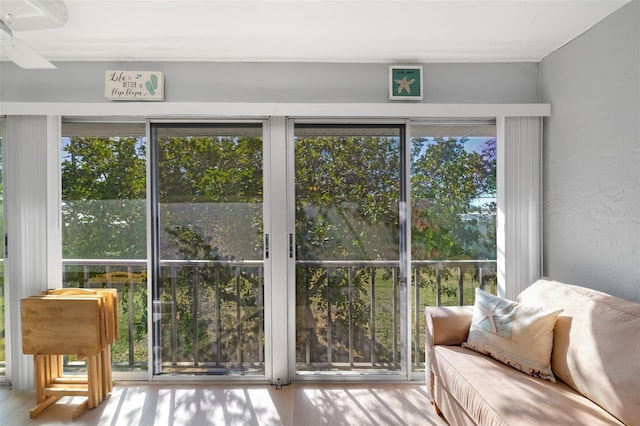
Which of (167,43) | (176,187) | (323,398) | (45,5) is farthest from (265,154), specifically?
(323,398)

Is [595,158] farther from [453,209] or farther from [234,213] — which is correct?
[234,213]

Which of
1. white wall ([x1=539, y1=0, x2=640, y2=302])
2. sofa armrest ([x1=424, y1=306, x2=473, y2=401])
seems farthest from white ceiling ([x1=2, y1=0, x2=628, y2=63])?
sofa armrest ([x1=424, y1=306, x2=473, y2=401])

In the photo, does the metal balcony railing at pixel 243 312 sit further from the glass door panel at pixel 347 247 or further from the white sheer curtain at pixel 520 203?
the white sheer curtain at pixel 520 203

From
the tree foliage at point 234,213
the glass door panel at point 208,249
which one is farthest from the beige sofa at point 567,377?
the glass door panel at point 208,249

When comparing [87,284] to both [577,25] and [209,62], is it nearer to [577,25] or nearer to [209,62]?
[209,62]

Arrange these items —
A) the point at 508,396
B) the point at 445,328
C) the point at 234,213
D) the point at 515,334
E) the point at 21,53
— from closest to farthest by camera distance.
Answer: the point at 508,396, the point at 21,53, the point at 515,334, the point at 445,328, the point at 234,213

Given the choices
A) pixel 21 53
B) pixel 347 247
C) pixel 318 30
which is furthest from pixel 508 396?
pixel 21 53

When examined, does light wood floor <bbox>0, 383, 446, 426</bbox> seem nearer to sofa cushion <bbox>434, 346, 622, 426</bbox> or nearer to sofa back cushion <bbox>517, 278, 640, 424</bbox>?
sofa cushion <bbox>434, 346, 622, 426</bbox>

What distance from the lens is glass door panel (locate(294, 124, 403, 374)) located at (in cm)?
274

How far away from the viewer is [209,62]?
2654mm

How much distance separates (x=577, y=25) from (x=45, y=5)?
3.07 m

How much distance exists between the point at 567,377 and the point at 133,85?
3.34 m

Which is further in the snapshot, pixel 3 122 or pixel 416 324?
pixel 416 324

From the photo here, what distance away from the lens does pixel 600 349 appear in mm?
1653
